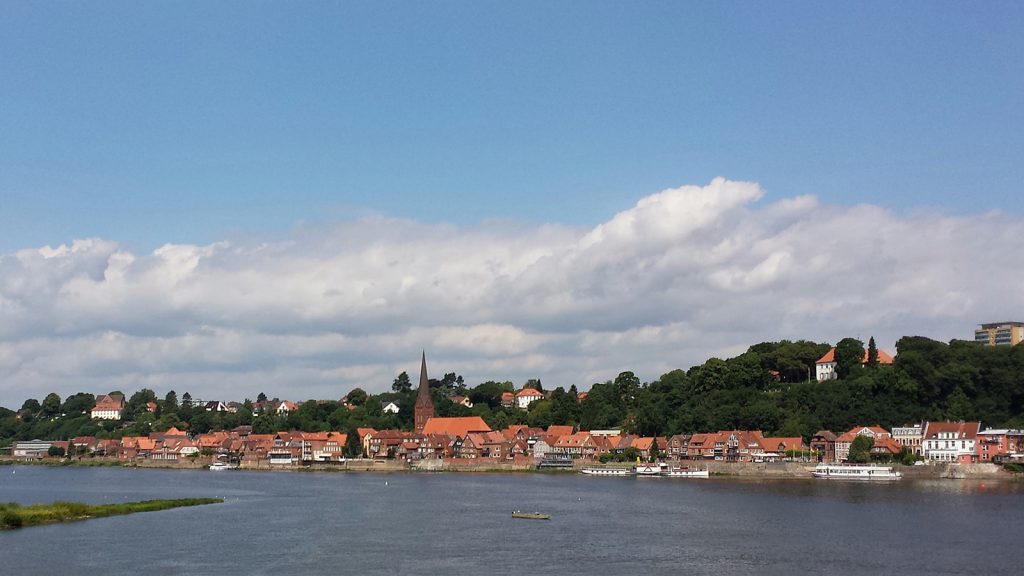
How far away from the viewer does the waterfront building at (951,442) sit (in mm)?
95250

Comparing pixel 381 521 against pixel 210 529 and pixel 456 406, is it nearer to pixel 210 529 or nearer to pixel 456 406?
pixel 210 529

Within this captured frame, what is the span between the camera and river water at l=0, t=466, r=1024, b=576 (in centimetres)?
4333

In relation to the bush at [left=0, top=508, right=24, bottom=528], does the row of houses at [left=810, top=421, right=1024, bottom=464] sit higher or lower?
higher

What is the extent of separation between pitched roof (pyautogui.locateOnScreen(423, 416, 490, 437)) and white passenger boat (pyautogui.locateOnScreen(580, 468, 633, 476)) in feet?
102

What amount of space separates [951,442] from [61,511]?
78168 millimetres

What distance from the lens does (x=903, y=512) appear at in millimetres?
61938

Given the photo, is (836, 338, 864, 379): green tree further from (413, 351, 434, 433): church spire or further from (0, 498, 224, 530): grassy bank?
(0, 498, 224, 530): grassy bank

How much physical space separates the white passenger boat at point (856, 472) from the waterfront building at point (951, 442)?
7034mm

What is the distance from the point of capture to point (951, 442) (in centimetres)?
9644

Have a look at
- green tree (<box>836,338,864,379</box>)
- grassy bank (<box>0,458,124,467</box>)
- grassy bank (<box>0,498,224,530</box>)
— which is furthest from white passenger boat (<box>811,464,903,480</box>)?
grassy bank (<box>0,458,124,467</box>)

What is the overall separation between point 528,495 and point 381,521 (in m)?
21.5

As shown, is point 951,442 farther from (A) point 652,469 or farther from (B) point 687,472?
(A) point 652,469

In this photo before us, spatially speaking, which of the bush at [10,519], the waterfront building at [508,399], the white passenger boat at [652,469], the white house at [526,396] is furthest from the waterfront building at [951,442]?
the white house at [526,396]

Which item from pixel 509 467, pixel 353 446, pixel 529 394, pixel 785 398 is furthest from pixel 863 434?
pixel 529 394
